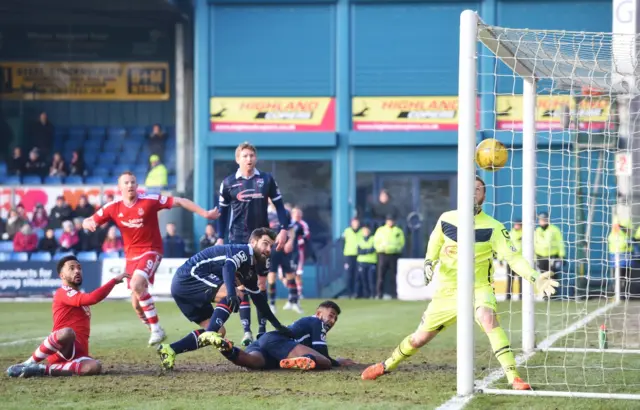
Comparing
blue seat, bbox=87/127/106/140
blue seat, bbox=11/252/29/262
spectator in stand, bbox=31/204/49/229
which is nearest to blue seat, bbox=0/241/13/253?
blue seat, bbox=11/252/29/262

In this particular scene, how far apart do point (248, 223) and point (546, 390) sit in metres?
4.41

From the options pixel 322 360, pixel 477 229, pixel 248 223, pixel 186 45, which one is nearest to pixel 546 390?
pixel 477 229

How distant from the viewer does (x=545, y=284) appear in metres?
7.79

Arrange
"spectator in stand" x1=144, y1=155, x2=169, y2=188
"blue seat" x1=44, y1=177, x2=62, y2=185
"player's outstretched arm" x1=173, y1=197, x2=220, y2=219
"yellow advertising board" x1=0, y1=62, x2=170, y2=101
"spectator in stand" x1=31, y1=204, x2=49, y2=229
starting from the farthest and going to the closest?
1. "yellow advertising board" x1=0, y1=62, x2=170, y2=101
2. "blue seat" x1=44, y1=177, x2=62, y2=185
3. "spectator in stand" x1=144, y1=155, x2=169, y2=188
4. "spectator in stand" x1=31, y1=204, x2=49, y2=229
5. "player's outstretched arm" x1=173, y1=197, x2=220, y2=219

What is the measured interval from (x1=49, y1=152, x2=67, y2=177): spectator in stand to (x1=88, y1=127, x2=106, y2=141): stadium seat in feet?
9.38

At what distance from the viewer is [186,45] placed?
31.3m

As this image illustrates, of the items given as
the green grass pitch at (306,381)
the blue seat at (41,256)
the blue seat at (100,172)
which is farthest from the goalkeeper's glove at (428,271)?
the blue seat at (100,172)

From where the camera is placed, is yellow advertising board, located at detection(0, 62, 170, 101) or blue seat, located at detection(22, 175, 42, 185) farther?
yellow advertising board, located at detection(0, 62, 170, 101)

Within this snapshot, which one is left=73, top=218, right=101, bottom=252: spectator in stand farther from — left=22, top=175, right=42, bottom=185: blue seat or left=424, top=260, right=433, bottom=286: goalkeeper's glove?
left=424, top=260, right=433, bottom=286: goalkeeper's glove

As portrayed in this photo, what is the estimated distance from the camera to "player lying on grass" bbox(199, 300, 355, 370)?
9.52 meters

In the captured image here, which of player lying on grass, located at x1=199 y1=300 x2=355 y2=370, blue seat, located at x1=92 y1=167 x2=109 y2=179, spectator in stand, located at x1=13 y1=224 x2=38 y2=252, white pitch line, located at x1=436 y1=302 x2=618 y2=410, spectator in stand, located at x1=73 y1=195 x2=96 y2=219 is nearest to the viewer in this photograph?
white pitch line, located at x1=436 y1=302 x2=618 y2=410

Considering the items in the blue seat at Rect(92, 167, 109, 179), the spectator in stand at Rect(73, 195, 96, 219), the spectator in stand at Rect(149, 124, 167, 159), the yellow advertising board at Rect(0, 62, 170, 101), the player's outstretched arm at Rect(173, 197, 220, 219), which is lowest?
the spectator in stand at Rect(73, 195, 96, 219)

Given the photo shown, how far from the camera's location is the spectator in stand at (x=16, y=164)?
28594mm

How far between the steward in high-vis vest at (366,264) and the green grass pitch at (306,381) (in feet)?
33.8
